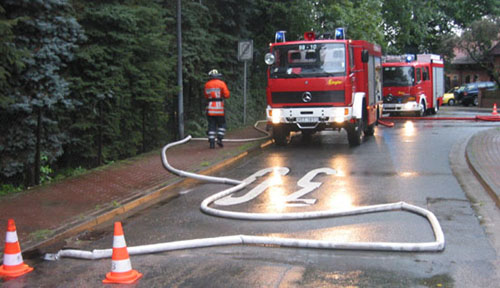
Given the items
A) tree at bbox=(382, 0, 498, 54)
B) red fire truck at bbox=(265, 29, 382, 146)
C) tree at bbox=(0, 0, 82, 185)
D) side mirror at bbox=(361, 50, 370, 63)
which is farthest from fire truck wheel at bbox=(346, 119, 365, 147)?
tree at bbox=(382, 0, 498, 54)

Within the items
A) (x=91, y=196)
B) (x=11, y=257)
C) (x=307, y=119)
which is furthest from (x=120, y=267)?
(x=307, y=119)

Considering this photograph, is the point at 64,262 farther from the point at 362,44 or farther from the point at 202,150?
the point at 362,44

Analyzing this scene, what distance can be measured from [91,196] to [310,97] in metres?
7.34

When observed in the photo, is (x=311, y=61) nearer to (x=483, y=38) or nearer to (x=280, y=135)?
(x=280, y=135)

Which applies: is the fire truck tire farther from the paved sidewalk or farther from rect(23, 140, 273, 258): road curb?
rect(23, 140, 273, 258): road curb

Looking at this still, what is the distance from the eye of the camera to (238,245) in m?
6.38

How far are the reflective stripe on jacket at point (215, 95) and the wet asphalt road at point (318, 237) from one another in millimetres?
2528

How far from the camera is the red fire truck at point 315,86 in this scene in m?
14.7

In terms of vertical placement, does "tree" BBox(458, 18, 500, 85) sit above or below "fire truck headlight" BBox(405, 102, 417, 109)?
above

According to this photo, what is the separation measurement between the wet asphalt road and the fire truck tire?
359 cm

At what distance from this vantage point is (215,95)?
14203mm

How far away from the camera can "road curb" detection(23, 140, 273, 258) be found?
6.68 metres

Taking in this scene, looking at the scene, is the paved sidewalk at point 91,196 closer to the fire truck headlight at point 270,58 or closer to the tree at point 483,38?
the fire truck headlight at point 270,58

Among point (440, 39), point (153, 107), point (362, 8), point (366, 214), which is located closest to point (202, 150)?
point (153, 107)
